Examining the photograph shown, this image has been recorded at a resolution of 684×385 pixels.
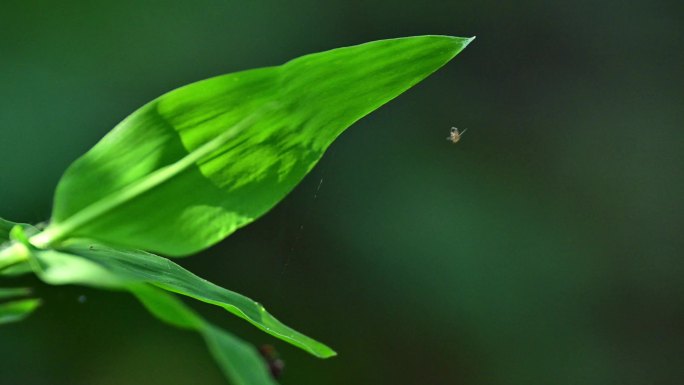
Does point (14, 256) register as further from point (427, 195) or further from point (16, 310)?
point (427, 195)

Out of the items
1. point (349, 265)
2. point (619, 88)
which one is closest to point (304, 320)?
point (349, 265)

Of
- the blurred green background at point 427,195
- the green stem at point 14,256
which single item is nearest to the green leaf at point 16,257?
the green stem at point 14,256

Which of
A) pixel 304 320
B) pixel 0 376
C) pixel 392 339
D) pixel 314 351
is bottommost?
pixel 392 339

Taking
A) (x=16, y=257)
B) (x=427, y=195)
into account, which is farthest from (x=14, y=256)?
(x=427, y=195)

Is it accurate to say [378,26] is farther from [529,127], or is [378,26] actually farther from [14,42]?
[14,42]

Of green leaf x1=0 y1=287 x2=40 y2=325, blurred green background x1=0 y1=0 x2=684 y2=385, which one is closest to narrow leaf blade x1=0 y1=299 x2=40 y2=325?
green leaf x1=0 y1=287 x2=40 y2=325

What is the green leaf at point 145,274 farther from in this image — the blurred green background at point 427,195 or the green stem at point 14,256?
the blurred green background at point 427,195

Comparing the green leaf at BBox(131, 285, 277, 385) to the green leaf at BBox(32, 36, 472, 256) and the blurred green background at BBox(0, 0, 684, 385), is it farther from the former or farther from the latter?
the blurred green background at BBox(0, 0, 684, 385)

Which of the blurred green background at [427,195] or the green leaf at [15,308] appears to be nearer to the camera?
the green leaf at [15,308]
